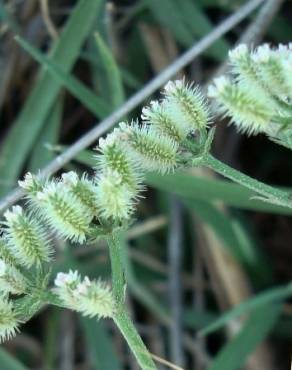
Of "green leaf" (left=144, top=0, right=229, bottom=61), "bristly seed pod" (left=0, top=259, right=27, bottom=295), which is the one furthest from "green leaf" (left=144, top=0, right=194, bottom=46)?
"bristly seed pod" (left=0, top=259, right=27, bottom=295)

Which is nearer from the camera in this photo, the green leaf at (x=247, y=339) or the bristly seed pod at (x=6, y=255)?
the bristly seed pod at (x=6, y=255)

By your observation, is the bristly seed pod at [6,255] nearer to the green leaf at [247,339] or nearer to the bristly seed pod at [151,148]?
the bristly seed pod at [151,148]

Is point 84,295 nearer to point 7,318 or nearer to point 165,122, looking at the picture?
point 7,318

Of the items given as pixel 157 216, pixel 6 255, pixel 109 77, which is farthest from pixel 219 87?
pixel 157 216

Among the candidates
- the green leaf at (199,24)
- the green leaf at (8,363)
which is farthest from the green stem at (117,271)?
the green leaf at (199,24)

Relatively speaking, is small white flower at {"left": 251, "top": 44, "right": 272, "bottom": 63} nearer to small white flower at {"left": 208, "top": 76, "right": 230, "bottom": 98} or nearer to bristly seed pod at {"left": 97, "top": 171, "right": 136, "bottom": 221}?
small white flower at {"left": 208, "top": 76, "right": 230, "bottom": 98}

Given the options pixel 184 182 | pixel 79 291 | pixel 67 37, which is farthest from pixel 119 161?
pixel 67 37
